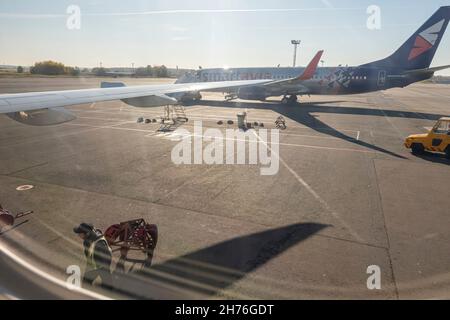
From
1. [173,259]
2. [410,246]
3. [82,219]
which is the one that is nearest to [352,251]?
[410,246]

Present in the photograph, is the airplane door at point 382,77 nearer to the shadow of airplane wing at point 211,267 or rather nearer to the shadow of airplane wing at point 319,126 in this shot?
the shadow of airplane wing at point 319,126

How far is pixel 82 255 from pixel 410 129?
24799 millimetres

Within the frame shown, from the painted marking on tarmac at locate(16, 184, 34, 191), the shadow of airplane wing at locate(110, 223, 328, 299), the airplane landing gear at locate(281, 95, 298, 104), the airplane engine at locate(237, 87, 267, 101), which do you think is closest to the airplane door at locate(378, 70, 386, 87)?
the airplane landing gear at locate(281, 95, 298, 104)

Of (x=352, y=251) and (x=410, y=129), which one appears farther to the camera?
(x=410, y=129)

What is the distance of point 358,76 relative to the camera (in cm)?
3600

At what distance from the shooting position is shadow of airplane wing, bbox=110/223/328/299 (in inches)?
232

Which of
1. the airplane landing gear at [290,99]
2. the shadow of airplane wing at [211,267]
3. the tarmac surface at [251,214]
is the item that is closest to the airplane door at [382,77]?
the airplane landing gear at [290,99]

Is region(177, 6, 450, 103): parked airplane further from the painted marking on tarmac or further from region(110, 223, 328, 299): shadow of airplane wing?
region(110, 223, 328, 299): shadow of airplane wing

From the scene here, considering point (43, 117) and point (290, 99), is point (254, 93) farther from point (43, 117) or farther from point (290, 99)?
point (43, 117)

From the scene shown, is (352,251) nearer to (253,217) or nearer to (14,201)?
(253,217)

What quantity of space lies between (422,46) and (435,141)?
71.2 ft

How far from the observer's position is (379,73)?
3516 cm

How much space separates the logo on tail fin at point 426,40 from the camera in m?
30.3

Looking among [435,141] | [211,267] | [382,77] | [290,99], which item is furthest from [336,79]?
[211,267]
